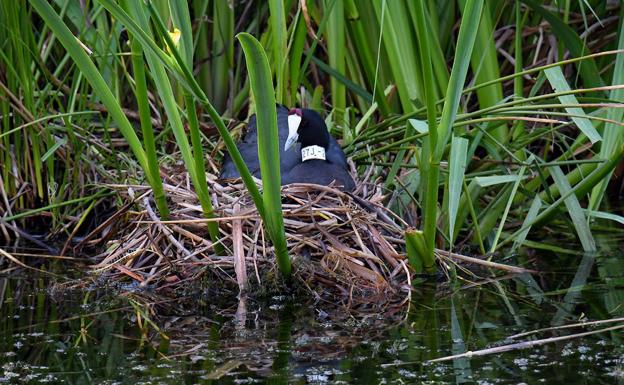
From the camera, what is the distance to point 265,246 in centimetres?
369

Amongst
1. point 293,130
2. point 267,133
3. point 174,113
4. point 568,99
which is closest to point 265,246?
point 174,113

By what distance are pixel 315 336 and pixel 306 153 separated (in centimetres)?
144

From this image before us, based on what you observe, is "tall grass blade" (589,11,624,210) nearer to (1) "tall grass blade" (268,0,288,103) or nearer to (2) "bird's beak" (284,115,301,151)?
(2) "bird's beak" (284,115,301,151)

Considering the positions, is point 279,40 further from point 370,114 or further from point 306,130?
point 370,114

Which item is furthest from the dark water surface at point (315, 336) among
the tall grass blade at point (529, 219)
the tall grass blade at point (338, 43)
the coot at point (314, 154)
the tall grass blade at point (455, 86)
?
the tall grass blade at point (338, 43)

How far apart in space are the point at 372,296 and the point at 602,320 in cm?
82

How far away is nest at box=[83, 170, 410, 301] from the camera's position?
11.7 ft

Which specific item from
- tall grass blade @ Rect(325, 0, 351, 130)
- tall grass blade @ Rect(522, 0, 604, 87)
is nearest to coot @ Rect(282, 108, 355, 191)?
tall grass blade @ Rect(325, 0, 351, 130)

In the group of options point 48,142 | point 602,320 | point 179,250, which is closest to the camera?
point 602,320

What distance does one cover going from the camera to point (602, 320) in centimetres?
299

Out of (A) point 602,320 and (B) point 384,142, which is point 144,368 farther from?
(B) point 384,142

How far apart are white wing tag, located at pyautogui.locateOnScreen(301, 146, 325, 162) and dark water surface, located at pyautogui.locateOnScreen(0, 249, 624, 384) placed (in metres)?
0.88

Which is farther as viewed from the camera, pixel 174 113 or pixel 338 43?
pixel 338 43

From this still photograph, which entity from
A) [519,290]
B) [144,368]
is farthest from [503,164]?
[144,368]
